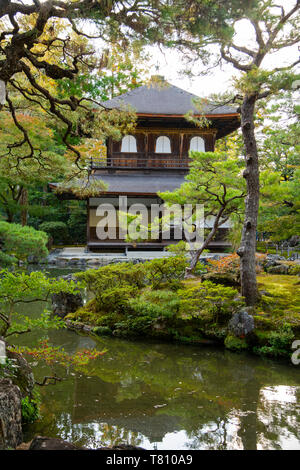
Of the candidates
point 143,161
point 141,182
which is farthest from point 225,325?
point 143,161

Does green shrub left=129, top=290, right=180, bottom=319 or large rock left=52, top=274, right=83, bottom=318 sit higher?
green shrub left=129, top=290, right=180, bottom=319

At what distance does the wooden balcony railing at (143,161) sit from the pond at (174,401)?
12612 millimetres

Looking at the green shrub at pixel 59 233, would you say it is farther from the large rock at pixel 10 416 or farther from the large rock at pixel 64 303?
the large rock at pixel 10 416

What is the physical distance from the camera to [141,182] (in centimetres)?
1631

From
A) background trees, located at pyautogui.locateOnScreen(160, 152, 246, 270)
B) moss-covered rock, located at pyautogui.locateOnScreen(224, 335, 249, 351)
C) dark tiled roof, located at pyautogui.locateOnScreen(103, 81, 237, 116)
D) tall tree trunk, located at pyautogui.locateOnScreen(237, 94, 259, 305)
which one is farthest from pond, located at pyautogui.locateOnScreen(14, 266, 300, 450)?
dark tiled roof, located at pyautogui.locateOnScreen(103, 81, 237, 116)

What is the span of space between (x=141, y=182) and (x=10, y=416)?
14284 millimetres

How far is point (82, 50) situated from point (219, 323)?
4.85 m

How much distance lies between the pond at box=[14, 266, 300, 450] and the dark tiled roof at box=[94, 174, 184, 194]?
10325 millimetres

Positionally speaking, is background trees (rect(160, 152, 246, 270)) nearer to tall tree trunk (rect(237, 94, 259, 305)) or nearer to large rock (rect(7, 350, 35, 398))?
tall tree trunk (rect(237, 94, 259, 305))

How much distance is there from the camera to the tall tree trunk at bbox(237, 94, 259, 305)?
616cm

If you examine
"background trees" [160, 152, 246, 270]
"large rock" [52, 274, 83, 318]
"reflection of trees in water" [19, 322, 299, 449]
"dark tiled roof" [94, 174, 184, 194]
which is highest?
"dark tiled roof" [94, 174, 184, 194]

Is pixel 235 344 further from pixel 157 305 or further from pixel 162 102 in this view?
pixel 162 102

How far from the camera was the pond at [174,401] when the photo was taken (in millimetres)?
3100
